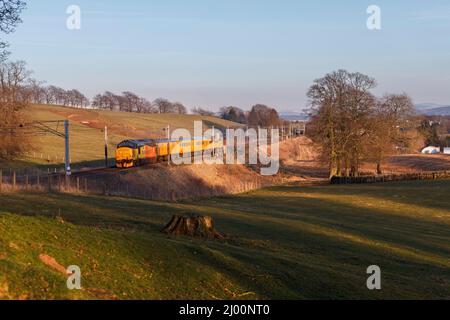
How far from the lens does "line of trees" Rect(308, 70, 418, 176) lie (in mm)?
69688

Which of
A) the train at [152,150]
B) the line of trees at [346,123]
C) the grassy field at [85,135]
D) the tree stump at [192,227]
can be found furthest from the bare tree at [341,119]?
the tree stump at [192,227]

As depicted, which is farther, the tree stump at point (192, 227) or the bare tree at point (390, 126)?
the bare tree at point (390, 126)

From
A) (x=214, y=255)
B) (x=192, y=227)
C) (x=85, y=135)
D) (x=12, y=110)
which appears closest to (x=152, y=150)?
(x=12, y=110)

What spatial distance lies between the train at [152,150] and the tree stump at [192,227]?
45.7 m

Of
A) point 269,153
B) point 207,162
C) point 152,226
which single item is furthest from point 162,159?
point 152,226

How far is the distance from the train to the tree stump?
4573 cm

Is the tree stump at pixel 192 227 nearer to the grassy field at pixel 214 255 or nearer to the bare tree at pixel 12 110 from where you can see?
the grassy field at pixel 214 255

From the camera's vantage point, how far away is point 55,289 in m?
10.2

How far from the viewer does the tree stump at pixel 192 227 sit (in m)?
21.0

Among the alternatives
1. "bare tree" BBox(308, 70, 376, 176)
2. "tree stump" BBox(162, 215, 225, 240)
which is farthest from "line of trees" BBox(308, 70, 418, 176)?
"tree stump" BBox(162, 215, 225, 240)

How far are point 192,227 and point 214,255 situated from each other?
17.2 feet

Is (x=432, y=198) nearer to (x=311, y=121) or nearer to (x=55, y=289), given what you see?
(x=311, y=121)

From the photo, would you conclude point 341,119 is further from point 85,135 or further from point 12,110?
point 85,135

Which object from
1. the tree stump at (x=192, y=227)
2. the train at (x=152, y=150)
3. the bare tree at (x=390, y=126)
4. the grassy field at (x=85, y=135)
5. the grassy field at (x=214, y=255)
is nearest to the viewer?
the grassy field at (x=214, y=255)
